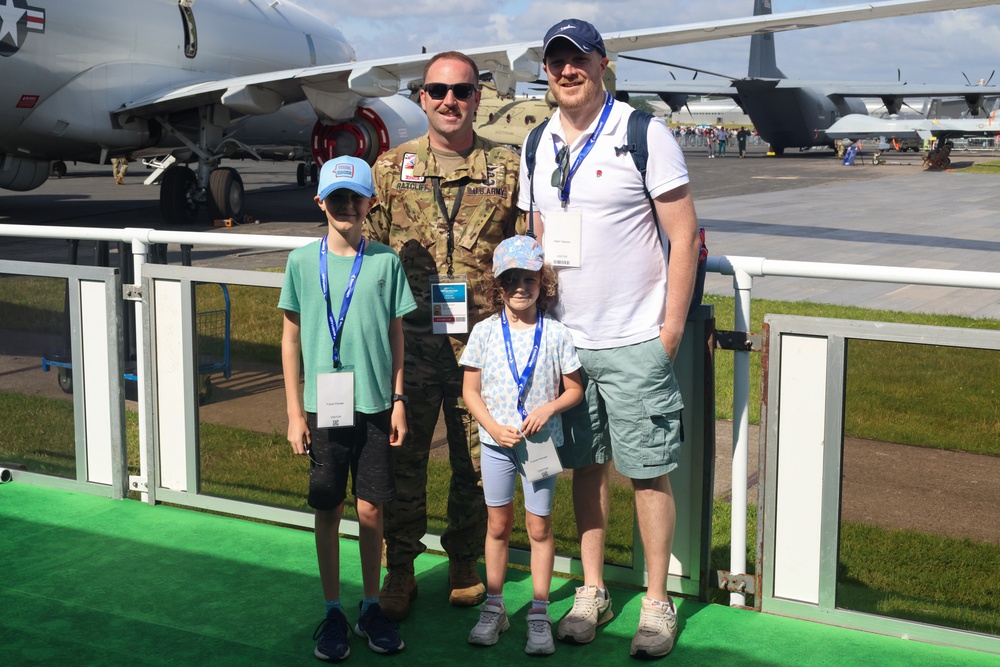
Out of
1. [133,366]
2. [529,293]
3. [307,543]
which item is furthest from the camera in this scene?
[133,366]

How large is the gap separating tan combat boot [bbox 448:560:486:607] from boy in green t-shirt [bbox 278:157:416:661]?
385mm

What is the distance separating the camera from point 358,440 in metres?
3.49

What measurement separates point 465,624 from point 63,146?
50.7ft

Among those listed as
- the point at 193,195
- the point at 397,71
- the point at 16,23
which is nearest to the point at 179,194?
the point at 193,195

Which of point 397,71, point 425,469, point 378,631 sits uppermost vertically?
point 397,71

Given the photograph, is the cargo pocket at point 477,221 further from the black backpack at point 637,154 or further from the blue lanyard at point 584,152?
the blue lanyard at point 584,152

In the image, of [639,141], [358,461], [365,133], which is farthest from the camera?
[365,133]

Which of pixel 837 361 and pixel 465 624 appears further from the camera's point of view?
pixel 465 624

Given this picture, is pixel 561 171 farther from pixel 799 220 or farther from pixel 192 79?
pixel 799 220

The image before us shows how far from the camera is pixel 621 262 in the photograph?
3270 mm

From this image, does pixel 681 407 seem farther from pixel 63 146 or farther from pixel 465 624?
pixel 63 146

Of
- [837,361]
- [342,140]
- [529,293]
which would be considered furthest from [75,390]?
[342,140]

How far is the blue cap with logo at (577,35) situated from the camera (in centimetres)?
321

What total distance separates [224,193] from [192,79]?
2.31 m
